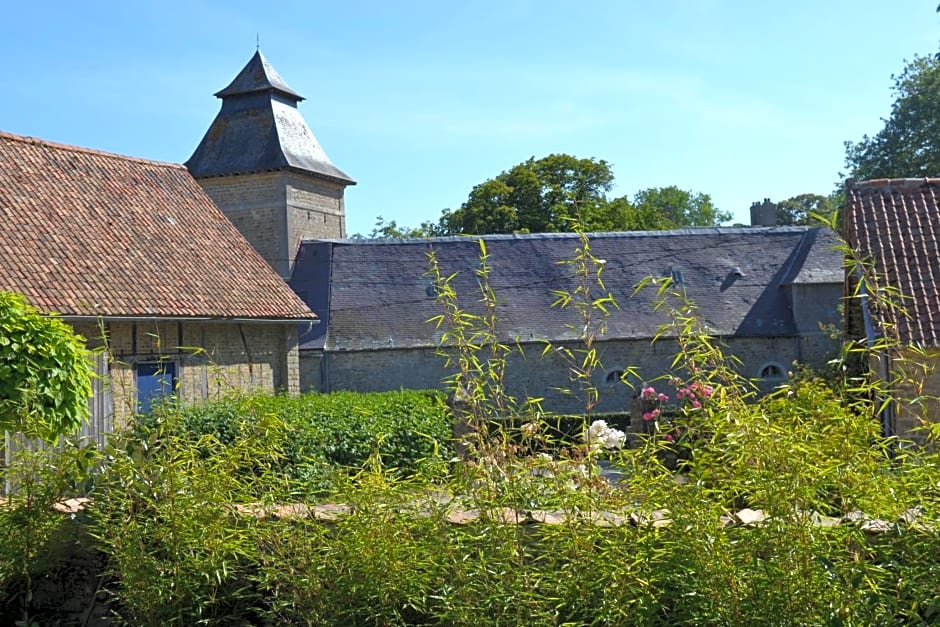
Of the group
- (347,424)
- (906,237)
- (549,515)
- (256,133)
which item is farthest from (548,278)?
(549,515)

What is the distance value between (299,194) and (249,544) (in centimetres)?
2843

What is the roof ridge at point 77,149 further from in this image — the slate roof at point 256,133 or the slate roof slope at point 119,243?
the slate roof at point 256,133

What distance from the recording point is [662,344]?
24078 mm

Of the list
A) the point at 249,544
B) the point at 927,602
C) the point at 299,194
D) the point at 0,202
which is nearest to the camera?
the point at 927,602

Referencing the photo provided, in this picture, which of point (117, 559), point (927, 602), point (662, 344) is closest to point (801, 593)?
point (927, 602)

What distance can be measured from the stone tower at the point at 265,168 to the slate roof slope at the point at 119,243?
39.9 ft

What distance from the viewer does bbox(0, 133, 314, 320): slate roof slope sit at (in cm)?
1354

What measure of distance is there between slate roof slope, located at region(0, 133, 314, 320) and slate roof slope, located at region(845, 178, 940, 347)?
939 cm

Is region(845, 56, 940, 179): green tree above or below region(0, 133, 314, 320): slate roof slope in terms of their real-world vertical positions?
above

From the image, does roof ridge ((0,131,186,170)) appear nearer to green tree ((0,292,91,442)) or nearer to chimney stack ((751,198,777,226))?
green tree ((0,292,91,442))

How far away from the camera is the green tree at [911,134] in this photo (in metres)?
40.3

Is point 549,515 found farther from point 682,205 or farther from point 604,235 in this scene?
point 682,205

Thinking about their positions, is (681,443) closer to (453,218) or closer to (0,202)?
(0,202)

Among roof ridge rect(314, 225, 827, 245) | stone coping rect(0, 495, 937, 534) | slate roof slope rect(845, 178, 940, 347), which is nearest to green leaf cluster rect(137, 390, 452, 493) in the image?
stone coping rect(0, 495, 937, 534)
